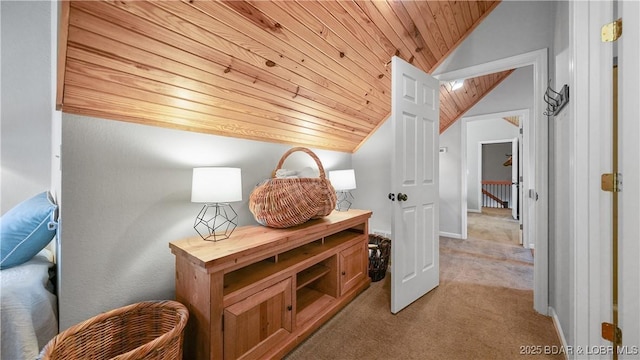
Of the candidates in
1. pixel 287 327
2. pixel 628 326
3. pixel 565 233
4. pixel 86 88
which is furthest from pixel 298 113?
pixel 628 326

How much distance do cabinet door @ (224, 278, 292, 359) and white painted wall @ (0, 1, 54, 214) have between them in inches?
70.5

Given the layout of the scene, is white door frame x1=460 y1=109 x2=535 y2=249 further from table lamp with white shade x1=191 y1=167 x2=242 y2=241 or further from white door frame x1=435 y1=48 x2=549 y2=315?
table lamp with white shade x1=191 y1=167 x2=242 y2=241

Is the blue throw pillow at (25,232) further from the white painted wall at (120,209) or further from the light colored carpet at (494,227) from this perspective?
the light colored carpet at (494,227)

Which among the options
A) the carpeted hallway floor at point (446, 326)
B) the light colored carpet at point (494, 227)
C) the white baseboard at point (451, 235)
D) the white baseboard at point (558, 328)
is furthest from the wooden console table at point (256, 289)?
the light colored carpet at point (494, 227)

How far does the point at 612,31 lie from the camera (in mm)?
961

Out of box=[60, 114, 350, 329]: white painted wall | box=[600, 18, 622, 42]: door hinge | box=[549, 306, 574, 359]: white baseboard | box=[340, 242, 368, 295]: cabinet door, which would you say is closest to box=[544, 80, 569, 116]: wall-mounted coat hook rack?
box=[600, 18, 622, 42]: door hinge

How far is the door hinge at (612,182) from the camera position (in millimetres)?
945

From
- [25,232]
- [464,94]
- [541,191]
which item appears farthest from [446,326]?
[464,94]

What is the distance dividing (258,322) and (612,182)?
173 centimetres

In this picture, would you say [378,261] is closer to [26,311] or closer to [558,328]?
[558,328]

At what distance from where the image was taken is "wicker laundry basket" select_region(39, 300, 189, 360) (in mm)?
893

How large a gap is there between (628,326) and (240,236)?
180cm

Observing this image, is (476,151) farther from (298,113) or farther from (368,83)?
(298,113)

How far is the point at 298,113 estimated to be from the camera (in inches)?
79.4
